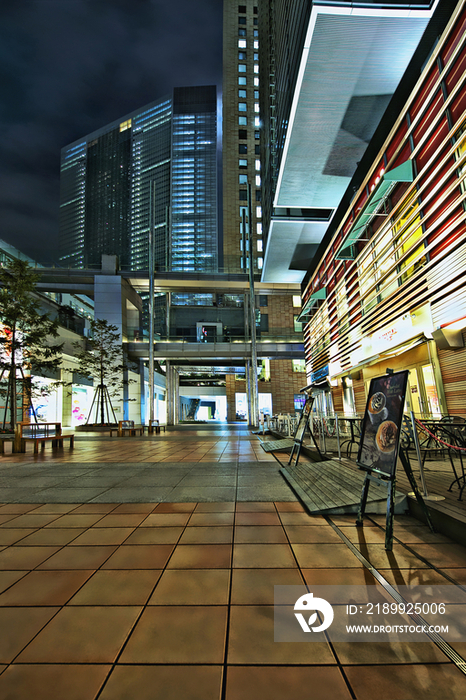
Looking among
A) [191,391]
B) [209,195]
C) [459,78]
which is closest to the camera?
[459,78]

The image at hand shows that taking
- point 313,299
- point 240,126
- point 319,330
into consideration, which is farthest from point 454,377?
point 240,126

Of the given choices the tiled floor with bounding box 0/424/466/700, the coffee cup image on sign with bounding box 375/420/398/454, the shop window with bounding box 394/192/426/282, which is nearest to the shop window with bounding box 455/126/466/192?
the shop window with bounding box 394/192/426/282

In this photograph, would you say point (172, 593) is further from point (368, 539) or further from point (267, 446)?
point (267, 446)

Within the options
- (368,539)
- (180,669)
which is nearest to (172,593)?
(180,669)

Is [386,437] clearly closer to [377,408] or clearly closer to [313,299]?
[377,408]

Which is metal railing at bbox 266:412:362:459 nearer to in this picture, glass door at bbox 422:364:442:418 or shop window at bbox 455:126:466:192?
glass door at bbox 422:364:442:418

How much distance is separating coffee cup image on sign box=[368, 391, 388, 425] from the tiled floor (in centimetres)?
102

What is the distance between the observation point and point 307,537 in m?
3.13

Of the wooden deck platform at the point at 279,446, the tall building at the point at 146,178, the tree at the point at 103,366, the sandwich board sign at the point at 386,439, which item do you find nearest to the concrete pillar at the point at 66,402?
the tree at the point at 103,366

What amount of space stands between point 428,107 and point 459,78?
1201 millimetres

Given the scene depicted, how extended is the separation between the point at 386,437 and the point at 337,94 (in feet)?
35.2

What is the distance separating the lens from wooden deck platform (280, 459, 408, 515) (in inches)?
148

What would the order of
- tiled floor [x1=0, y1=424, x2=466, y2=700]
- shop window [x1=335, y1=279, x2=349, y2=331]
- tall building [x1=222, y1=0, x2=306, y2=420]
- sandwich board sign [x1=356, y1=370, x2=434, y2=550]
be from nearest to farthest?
1. tiled floor [x1=0, y1=424, x2=466, y2=700]
2. sandwich board sign [x1=356, y1=370, x2=434, y2=550]
3. shop window [x1=335, y1=279, x2=349, y2=331]
4. tall building [x1=222, y1=0, x2=306, y2=420]

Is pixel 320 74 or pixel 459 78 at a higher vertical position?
pixel 320 74
